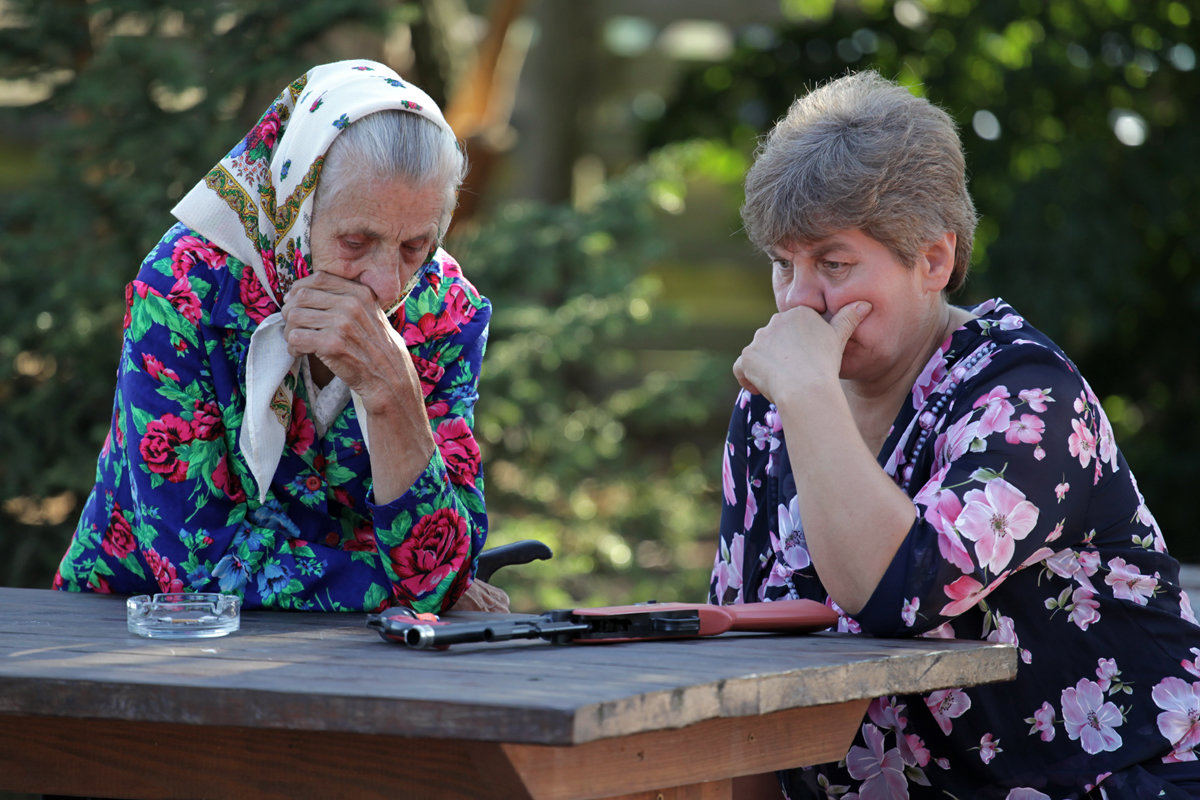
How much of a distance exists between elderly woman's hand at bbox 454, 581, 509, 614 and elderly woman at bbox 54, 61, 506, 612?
12 cm

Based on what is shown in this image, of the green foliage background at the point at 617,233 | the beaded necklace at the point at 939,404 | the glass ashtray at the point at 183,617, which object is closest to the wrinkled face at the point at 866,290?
the beaded necklace at the point at 939,404

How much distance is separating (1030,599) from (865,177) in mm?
652

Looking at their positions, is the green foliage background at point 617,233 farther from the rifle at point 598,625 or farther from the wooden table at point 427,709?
the rifle at point 598,625

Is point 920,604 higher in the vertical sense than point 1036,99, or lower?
lower

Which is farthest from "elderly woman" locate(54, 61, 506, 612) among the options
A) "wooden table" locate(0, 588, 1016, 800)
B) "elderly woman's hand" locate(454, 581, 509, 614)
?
"wooden table" locate(0, 588, 1016, 800)

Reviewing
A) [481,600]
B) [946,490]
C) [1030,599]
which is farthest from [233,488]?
[1030,599]

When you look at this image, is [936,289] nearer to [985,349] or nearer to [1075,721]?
[985,349]

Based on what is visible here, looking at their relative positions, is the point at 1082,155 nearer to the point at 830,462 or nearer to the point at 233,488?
the point at 830,462

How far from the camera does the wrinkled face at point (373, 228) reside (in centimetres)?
224

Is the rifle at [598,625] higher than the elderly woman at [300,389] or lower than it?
lower

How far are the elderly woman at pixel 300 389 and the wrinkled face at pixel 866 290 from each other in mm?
595

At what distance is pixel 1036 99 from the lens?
6.20 meters

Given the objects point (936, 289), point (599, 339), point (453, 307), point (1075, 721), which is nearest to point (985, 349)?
point (936, 289)

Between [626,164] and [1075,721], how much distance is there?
17.6 ft
